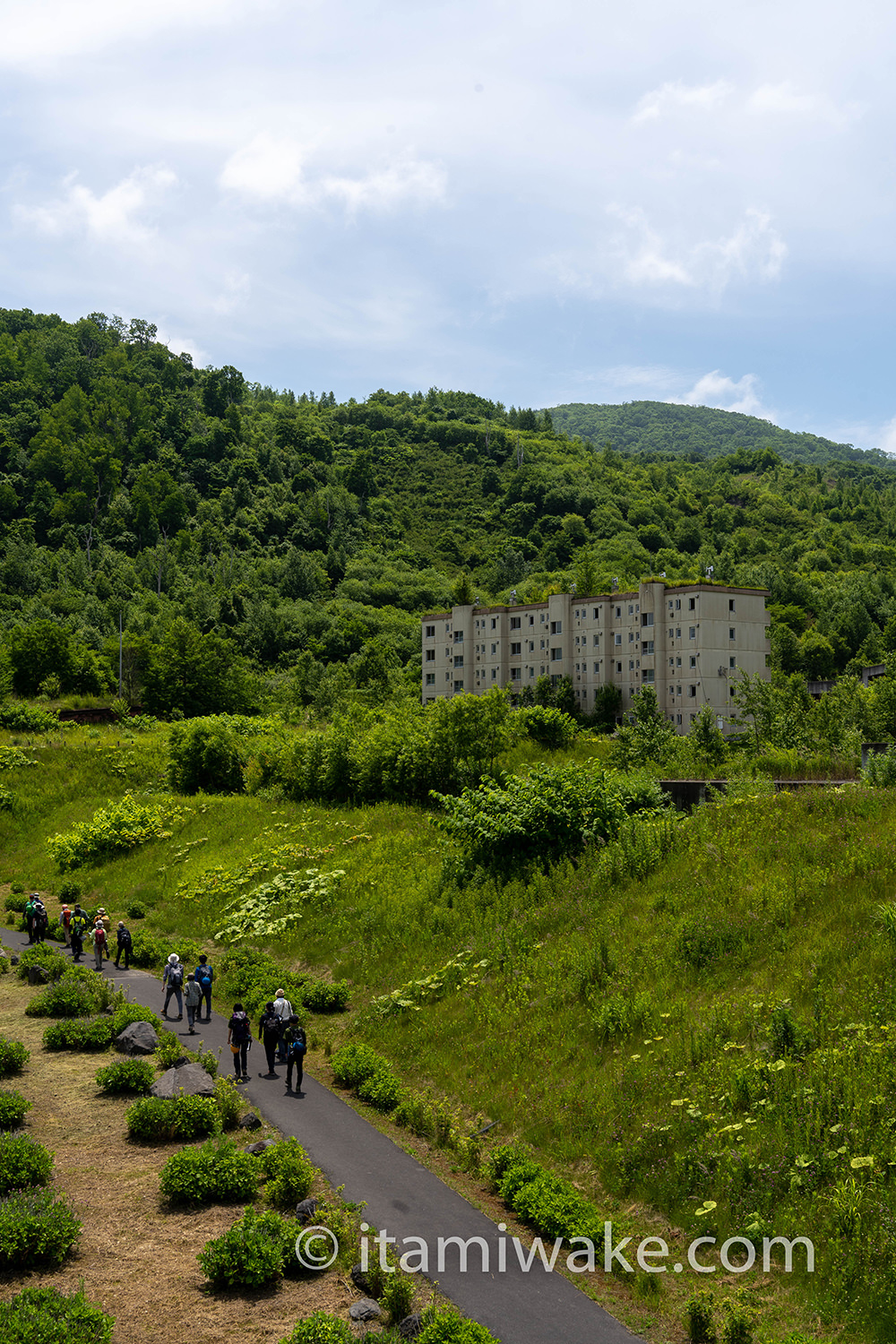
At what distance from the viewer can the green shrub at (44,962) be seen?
27.6 metres

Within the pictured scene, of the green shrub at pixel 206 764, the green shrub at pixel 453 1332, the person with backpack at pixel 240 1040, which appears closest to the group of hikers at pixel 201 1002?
the person with backpack at pixel 240 1040

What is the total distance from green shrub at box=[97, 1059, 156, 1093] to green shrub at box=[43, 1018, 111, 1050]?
2.96 m

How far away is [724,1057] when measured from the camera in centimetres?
1568

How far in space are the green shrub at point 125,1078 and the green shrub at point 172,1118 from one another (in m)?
1.79

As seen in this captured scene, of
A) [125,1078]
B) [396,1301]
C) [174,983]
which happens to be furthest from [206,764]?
[396,1301]

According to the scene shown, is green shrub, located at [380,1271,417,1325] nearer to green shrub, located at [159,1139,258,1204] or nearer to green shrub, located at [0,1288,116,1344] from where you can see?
green shrub, located at [0,1288,116,1344]

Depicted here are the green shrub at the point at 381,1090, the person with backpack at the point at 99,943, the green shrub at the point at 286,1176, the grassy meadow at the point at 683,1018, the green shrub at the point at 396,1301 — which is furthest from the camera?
the person with backpack at the point at 99,943

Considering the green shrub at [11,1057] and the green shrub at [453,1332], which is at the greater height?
the green shrub at [453,1332]

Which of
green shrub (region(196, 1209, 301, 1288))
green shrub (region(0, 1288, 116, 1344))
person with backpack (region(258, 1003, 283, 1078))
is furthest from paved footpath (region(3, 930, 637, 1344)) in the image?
green shrub (region(0, 1288, 116, 1344))

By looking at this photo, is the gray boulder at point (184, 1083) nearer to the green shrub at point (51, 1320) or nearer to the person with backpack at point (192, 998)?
the person with backpack at point (192, 998)

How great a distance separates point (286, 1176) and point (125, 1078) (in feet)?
20.0

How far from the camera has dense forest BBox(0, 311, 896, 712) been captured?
105m

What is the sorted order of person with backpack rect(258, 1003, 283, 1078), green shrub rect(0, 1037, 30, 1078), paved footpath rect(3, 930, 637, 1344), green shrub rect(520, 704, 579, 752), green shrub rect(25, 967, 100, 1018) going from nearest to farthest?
paved footpath rect(3, 930, 637, 1344) < green shrub rect(0, 1037, 30, 1078) < person with backpack rect(258, 1003, 283, 1078) < green shrub rect(25, 967, 100, 1018) < green shrub rect(520, 704, 579, 752)

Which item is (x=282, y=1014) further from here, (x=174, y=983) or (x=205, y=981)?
(x=174, y=983)
